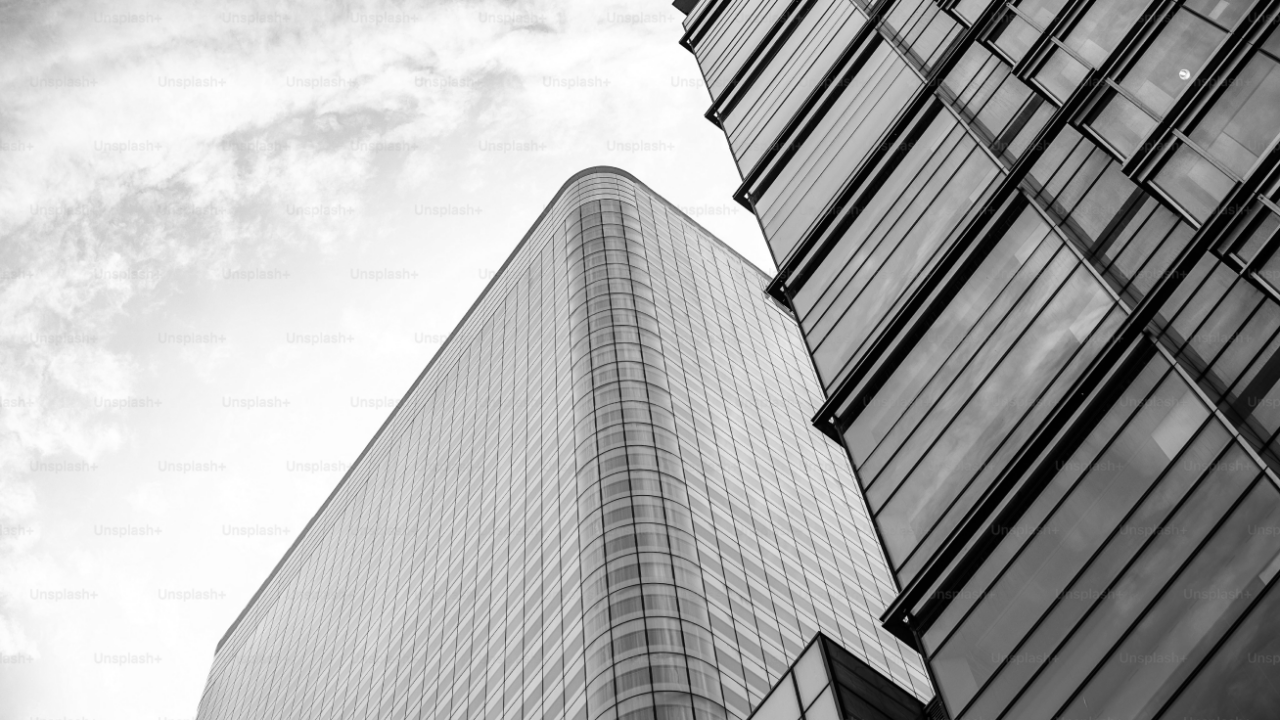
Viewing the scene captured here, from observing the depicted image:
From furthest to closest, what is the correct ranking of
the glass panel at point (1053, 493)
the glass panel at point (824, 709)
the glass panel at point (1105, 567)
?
the glass panel at point (824, 709) < the glass panel at point (1053, 493) < the glass panel at point (1105, 567)

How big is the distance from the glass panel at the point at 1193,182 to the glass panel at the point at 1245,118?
8.1 inches

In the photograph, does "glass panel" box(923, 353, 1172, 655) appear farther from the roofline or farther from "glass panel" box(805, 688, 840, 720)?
the roofline

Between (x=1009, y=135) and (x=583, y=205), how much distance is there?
66.8 metres

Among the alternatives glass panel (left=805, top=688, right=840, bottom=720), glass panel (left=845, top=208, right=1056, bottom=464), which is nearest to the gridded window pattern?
glass panel (left=805, top=688, right=840, bottom=720)

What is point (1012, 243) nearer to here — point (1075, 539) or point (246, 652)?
point (1075, 539)

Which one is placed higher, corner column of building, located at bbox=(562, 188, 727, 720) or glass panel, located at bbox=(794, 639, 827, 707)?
glass panel, located at bbox=(794, 639, 827, 707)

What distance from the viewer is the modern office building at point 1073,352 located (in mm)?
13367

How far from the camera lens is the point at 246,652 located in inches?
4240

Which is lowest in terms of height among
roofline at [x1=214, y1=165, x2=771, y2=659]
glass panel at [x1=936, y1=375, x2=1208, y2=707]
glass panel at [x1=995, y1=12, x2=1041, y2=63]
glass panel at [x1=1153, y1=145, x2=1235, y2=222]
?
roofline at [x1=214, y1=165, x2=771, y2=659]

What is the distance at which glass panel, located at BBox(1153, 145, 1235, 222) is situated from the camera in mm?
15969

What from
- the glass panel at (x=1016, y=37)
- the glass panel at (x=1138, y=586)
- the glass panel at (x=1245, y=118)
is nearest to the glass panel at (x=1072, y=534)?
the glass panel at (x=1138, y=586)

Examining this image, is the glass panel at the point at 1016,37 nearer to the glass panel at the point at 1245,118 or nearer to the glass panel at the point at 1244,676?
the glass panel at the point at 1245,118

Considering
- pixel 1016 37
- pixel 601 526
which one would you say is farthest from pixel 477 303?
pixel 1016 37

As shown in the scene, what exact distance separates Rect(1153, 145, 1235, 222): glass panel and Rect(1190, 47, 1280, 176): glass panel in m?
0.21
